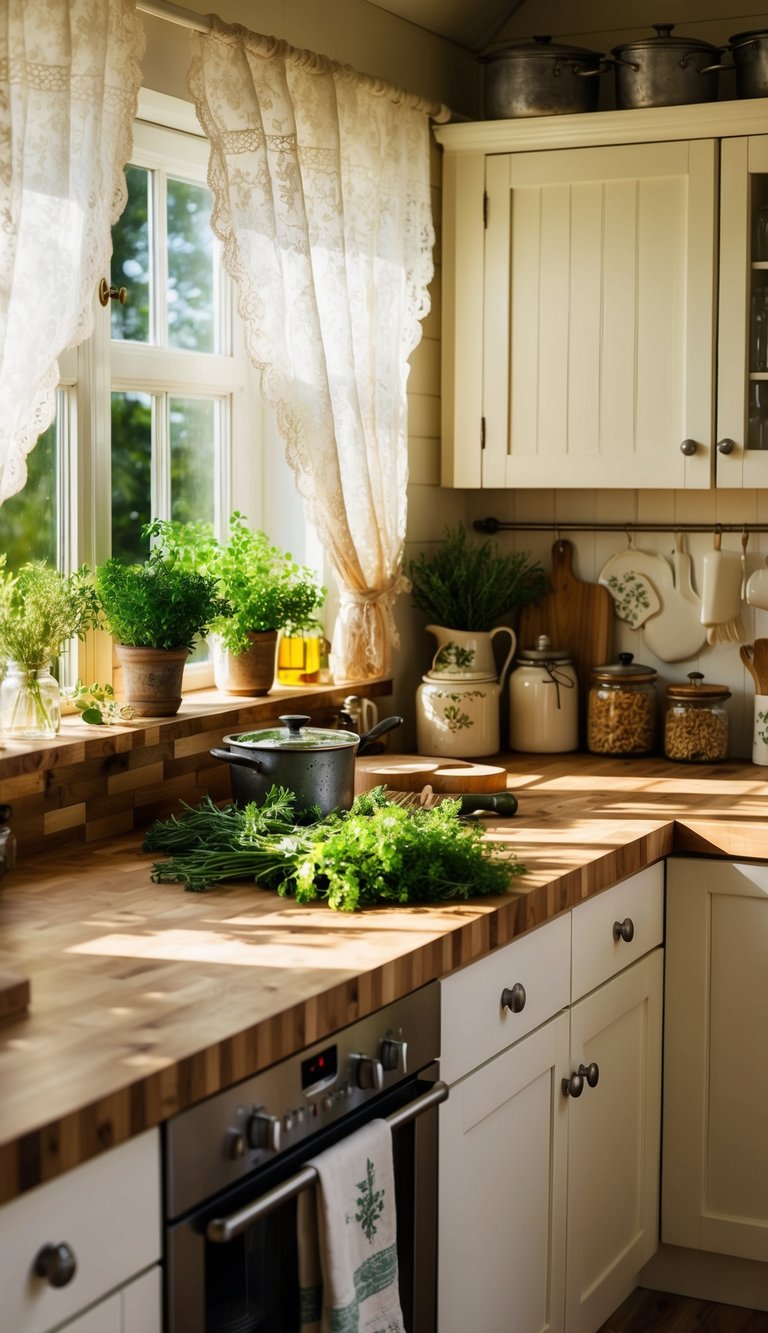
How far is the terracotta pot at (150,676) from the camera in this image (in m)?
2.67

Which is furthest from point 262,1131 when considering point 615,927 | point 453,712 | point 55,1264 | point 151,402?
point 453,712

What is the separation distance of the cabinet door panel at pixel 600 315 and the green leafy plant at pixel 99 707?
1.21 metres

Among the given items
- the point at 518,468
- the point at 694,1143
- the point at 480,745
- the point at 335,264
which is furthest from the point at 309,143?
the point at 694,1143

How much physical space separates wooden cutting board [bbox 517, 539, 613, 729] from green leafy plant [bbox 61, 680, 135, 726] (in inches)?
52.9

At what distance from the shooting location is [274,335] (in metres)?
2.96

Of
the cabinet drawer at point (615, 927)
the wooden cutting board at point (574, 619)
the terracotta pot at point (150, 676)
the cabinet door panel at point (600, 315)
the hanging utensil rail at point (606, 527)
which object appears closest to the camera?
the cabinet drawer at point (615, 927)

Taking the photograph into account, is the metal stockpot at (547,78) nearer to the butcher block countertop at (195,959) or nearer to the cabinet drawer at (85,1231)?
the butcher block countertop at (195,959)

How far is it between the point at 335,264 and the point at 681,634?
47.2 inches

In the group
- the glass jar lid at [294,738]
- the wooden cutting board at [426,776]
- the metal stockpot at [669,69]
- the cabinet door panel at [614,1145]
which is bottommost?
the cabinet door panel at [614,1145]

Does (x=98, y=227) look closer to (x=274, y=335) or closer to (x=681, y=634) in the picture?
(x=274, y=335)

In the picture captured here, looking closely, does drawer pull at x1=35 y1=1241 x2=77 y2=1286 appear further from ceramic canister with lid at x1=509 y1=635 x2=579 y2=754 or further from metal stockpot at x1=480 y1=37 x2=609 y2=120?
metal stockpot at x1=480 y1=37 x2=609 y2=120

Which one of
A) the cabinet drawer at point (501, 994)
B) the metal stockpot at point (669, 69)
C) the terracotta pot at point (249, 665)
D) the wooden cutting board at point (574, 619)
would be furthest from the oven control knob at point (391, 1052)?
the metal stockpot at point (669, 69)

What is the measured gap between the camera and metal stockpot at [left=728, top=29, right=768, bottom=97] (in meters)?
3.23

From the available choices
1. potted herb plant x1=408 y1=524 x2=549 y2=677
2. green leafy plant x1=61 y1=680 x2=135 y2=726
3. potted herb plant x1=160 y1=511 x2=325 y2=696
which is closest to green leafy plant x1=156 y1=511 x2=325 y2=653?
potted herb plant x1=160 y1=511 x2=325 y2=696
